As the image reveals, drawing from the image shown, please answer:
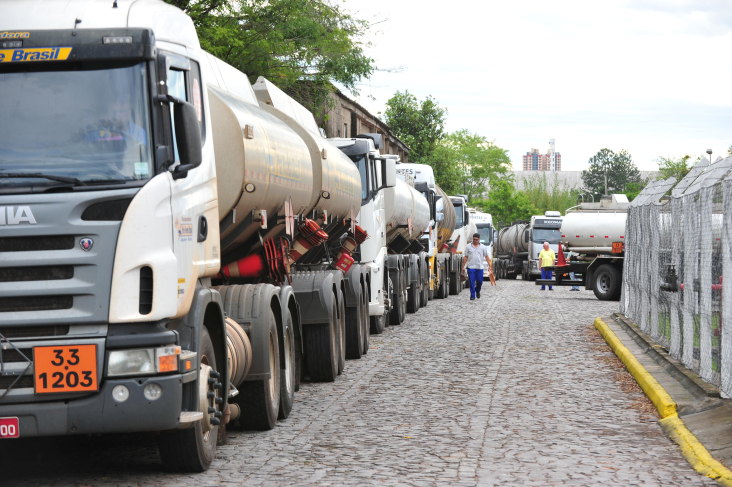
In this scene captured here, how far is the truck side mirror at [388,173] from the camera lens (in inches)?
798

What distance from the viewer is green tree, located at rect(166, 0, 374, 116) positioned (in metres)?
22.3

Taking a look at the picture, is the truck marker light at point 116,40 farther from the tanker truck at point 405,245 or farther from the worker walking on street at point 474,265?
the worker walking on street at point 474,265

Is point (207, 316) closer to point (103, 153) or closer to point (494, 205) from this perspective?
point (103, 153)

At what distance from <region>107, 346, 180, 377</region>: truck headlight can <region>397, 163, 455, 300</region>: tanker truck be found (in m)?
23.2

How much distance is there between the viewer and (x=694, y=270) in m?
12.0

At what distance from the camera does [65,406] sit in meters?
7.00

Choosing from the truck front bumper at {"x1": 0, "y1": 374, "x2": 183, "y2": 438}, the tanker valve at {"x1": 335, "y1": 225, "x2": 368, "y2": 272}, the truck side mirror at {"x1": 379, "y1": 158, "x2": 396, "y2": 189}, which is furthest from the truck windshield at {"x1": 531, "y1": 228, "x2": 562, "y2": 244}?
the truck front bumper at {"x1": 0, "y1": 374, "x2": 183, "y2": 438}

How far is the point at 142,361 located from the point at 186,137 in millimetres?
1445

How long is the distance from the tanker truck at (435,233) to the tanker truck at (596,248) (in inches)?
138

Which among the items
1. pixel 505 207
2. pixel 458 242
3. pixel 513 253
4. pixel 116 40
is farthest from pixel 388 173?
pixel 505 207

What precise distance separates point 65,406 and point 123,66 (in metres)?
Answer: 2.13

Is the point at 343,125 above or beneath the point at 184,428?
above

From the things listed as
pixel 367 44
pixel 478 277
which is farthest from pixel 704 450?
pixel 478 277

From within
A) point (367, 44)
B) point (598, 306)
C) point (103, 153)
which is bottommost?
point (598, 306)
